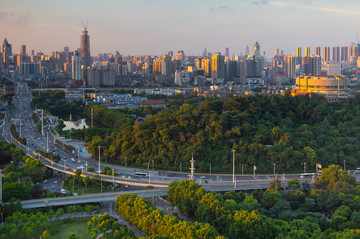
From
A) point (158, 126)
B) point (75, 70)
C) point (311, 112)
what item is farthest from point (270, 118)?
point (75, 70)

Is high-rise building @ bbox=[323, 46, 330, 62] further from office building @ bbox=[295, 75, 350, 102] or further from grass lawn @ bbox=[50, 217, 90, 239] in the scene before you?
grass lawn @ bbox=[50, 217, 90, 239]

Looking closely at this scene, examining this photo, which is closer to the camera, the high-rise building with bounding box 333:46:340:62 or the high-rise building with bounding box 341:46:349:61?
Answer: the high-rise building with bounding box 333:46:340:62

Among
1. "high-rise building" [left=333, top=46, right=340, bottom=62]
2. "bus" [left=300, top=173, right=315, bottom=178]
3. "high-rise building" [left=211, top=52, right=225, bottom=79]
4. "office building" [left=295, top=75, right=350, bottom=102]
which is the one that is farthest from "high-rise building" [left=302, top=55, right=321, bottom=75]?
"bus" [left=300, top=173, right=315, bottom=178]

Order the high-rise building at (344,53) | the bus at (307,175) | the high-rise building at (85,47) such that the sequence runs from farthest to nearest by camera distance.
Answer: the high-rise building at (344,53)
the high-rise building at (85,47)
the bus at (307,175)

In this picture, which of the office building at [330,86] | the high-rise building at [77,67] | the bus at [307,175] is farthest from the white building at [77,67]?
the bus at [307,175]

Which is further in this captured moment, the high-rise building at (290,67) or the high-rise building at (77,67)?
the high-rise building at (290,67)

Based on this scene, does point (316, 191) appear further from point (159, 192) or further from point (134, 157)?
point (134, 157)

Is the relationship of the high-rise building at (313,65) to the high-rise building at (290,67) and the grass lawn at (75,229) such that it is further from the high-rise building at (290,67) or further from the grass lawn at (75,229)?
the grass lawn at (75,229)

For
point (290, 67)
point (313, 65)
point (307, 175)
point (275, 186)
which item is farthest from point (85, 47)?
point (275, 186)

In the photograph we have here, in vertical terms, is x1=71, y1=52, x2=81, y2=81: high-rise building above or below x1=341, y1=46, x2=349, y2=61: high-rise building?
below
